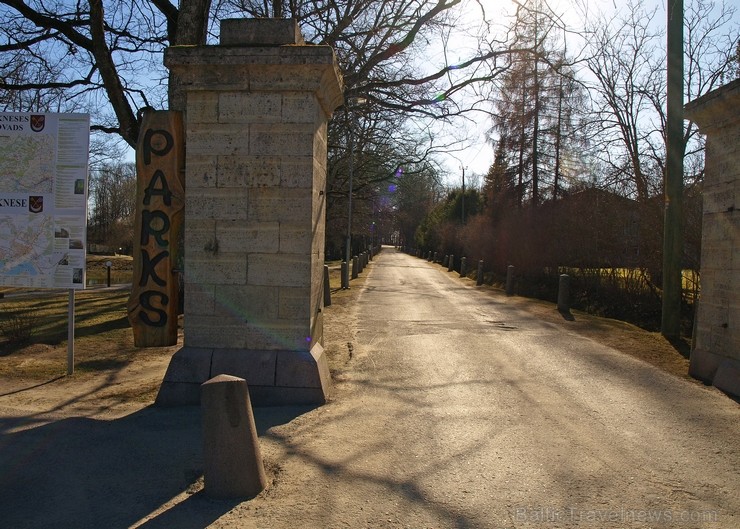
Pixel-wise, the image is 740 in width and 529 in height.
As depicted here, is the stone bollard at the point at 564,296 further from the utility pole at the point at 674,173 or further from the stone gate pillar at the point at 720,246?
the stone gate pillar at the point at 720,246

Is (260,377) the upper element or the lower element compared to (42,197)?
lower

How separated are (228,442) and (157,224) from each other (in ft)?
9.81

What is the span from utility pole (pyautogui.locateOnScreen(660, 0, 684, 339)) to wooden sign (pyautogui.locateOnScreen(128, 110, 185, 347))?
8.88 meters

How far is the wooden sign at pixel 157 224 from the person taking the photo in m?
5.67

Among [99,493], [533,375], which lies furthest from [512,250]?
[99,493]

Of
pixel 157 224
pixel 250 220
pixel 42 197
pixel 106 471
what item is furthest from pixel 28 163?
pixel 106 471

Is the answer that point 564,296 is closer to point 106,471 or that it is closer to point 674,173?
point 674,173

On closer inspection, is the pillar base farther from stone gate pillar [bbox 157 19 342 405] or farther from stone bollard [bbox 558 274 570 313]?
stone bollard [bbox 558 274 570 313]

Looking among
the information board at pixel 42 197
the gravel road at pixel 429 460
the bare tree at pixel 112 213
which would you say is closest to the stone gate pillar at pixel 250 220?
the gravel road at pixel 429 460

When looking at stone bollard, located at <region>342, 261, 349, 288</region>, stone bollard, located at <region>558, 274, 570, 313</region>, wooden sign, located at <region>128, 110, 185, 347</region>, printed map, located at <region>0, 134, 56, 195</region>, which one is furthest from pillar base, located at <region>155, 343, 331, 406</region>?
stone bollard, located at <region>342, 261, 349, 288</region>

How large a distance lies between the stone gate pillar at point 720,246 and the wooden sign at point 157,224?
6.06 metres

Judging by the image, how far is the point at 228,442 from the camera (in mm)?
3518

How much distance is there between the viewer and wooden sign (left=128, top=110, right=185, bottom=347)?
5.67 metres

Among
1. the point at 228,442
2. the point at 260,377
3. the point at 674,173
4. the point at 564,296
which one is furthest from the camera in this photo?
the point at 564,296
